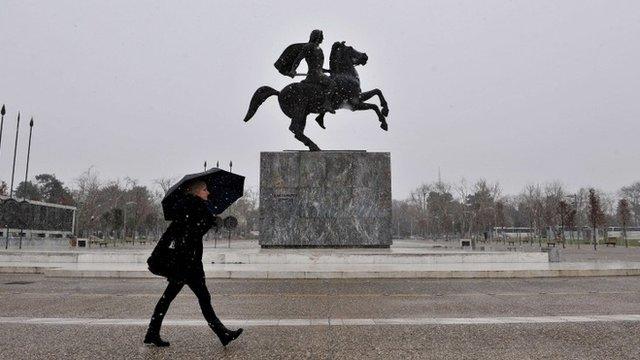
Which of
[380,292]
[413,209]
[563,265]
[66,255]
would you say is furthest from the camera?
[413,209]

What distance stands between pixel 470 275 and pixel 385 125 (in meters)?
6.48

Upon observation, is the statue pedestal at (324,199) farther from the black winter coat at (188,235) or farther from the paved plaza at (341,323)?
the black winter coat at (188,235)

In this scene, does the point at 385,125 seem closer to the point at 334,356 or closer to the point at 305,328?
the point at 305,328

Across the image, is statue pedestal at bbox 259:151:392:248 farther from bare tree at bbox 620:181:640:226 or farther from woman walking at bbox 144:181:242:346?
bare tree at bbox 620:181:640:226

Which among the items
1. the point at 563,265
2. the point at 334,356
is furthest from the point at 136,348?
the point at 563,265

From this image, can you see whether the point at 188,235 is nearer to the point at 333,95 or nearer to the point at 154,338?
the point at 154,338

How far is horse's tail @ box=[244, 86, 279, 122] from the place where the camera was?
17922 mm

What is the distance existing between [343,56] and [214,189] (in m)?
13.7

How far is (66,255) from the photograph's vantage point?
1969 cm

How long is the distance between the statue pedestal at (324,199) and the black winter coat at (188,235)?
12.6 metres

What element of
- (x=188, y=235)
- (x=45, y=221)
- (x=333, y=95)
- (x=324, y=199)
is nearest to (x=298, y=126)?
(x=333, y=95)

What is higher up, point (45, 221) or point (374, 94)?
point (374, 94)

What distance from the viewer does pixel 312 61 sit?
17609mm

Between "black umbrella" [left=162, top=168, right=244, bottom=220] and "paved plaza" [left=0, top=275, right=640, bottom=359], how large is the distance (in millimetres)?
1490
